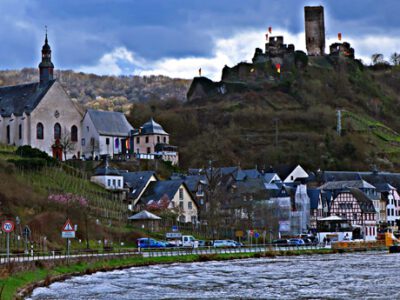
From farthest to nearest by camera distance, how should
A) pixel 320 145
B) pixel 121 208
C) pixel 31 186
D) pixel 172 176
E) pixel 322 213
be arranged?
pixel 320 145 < pixel 322 213 < pixel 172 176 < pixel 121 208 < pixel 31 186

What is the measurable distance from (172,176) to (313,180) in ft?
100

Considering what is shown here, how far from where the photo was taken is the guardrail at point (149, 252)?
53400 mm

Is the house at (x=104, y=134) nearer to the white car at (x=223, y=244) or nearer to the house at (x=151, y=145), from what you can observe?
the house at (x=151, y=145)

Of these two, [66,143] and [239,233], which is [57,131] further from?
[239,233]

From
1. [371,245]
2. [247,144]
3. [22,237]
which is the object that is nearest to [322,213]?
[371,245]

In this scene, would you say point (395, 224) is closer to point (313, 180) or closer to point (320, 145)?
point (313, 180)

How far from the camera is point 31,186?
83625mm

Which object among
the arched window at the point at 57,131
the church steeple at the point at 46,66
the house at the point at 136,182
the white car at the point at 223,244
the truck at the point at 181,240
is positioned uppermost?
the church steeple at the point at 46,66

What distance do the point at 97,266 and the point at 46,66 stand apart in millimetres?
60849

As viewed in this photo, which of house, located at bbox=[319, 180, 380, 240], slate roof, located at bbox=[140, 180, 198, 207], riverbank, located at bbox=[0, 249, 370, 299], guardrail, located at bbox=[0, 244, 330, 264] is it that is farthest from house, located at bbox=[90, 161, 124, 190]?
house, located at bbox=[319, 180, 380, 240]

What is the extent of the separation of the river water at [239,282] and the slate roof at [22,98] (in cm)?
4902

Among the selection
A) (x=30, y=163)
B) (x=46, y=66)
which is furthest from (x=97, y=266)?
(x=46, y=66)

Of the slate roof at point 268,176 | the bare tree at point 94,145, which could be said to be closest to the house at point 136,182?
the bare tree at point 94,145

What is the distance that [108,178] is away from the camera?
340 ft
